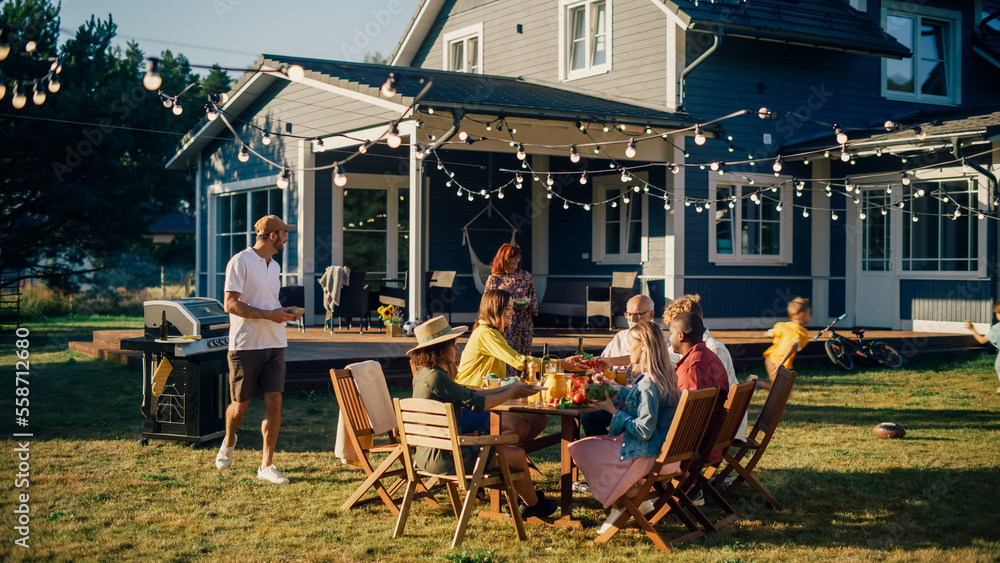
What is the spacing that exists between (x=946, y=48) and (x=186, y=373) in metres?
Result: 13.7

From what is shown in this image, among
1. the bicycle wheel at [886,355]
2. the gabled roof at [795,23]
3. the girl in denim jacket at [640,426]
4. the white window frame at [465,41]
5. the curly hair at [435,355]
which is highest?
the white window frame at [465,41]

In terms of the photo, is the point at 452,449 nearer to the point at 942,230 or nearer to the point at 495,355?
the point at 495,355

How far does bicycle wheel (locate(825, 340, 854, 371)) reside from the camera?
11625 millimetres

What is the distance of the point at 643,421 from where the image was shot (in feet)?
14.8

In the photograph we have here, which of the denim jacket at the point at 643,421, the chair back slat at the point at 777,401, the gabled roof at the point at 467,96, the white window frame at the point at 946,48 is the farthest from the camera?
the white window frame at the point at 946,48

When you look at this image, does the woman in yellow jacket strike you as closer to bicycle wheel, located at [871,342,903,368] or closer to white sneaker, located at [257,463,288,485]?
white sneaker, located at [257,463,288,485]

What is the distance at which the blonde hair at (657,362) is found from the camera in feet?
15.0

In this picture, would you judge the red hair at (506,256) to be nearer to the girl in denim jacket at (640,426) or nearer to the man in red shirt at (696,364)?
the man in red shirt at (696,364)

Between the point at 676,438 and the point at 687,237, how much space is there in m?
8.90

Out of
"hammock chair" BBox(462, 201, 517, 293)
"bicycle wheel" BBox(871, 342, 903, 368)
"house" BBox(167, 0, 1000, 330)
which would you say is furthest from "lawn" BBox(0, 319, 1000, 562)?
"hammock chair" BBox(462, 201, 517, 293)

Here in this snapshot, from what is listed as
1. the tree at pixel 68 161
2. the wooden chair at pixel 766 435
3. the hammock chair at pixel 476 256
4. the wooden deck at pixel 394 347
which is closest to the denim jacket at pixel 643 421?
the wooden chair at pixel 766 435

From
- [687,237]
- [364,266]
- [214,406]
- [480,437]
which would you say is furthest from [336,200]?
[480,437]

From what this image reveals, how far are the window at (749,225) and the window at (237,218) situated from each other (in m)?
6.33

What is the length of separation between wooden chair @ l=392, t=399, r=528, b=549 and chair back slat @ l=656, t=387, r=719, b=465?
0.77 meters
